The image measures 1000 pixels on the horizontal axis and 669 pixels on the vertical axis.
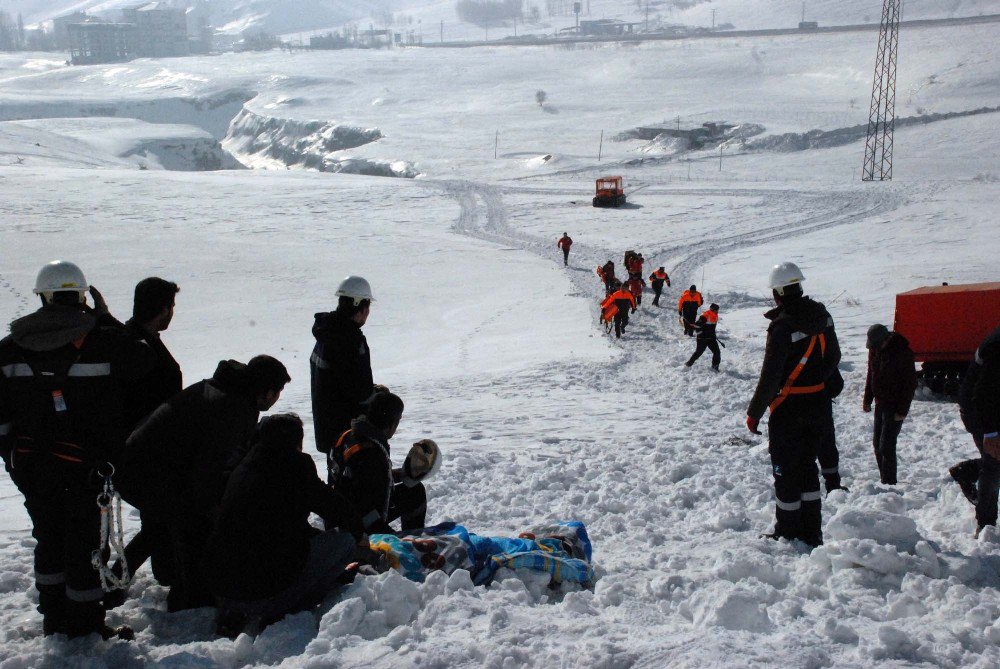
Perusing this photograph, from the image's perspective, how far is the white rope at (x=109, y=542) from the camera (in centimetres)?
400

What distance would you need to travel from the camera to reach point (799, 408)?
203 inches

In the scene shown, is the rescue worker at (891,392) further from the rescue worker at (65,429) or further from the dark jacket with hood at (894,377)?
the rescue worker at (65,429)

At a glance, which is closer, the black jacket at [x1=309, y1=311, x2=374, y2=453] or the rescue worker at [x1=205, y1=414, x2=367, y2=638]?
the rescue worker at [x1=205, y1=414, x2=367, y2=638]

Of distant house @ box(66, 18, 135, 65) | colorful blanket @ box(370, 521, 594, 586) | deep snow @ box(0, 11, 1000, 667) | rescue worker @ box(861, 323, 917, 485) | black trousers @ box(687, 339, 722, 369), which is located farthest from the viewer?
distant house @ box(66, 18, 135, 65)

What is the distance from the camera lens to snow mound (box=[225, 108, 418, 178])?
213ft

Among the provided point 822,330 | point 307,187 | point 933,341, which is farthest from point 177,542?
point 307,187

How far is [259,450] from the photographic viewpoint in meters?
3.93

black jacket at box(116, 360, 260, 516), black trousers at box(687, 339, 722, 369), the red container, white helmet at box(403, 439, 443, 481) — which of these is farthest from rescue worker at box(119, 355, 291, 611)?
the red container

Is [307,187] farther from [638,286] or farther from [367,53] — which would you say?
[367,53]

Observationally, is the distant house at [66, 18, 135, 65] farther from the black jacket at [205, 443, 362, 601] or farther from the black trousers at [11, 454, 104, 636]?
the black jacket at [205, 443, 362, 601]

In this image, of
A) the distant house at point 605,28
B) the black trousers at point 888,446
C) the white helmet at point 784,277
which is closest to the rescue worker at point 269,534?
the white helmet at point 784,277

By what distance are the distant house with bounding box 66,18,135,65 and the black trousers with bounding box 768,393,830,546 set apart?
164m

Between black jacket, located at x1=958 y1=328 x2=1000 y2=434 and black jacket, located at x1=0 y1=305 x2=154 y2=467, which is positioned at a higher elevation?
black jacket, located at x1=0 y1=305 x2=154 y2=467

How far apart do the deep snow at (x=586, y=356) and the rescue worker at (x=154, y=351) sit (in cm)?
101
